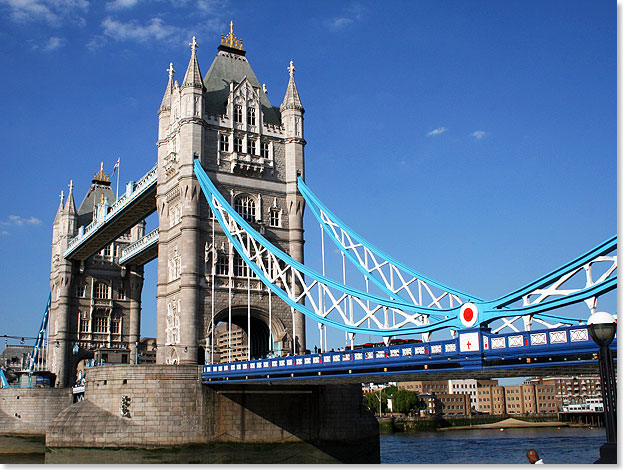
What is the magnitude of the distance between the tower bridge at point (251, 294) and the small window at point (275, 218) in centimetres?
9

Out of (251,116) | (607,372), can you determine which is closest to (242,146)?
(251,116)

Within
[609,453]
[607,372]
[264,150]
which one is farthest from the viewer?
[264,150]

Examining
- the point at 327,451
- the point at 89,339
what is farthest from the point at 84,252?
the point at 327,451

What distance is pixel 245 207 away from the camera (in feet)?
138

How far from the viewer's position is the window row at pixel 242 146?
42.6 m

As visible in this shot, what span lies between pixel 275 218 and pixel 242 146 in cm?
466

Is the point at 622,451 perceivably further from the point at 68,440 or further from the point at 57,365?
the point at 57,365

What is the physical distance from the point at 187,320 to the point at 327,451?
9.95 metres

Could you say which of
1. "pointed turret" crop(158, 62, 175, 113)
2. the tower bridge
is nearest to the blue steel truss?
the tower bridge

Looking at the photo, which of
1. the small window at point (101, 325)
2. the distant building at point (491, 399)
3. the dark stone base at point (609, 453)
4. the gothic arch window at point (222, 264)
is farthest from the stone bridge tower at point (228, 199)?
the distant building at point (491, 399)

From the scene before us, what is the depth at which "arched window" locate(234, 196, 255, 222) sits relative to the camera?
4191 centimetres

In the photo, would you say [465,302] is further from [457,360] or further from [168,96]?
[168,96]

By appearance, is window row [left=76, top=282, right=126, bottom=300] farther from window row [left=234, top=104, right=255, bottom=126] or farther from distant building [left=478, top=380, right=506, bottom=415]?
distant building [left=478, top=380, right=506, bottom=415]

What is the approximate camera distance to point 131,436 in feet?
110
